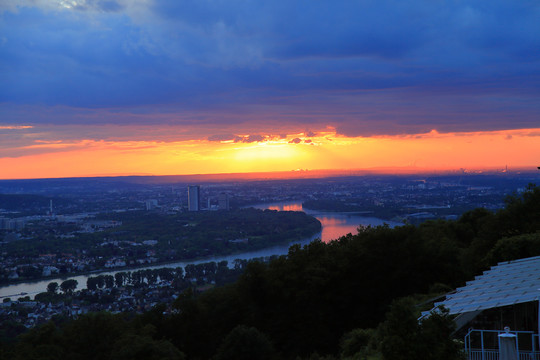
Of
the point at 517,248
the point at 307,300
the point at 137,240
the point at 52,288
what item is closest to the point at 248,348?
the point at 307,300

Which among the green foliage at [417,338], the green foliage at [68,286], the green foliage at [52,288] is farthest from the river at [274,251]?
the green foliage at [417,338]

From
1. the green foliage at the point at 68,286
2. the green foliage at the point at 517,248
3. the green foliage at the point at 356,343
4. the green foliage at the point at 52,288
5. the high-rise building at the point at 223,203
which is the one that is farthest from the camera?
the high-rise building at the point at 223,203

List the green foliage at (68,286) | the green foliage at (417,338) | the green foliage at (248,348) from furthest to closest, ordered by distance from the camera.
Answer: the green foliage at (68,286)
the green foliage at (248,348)
the green foliage at (417,338)

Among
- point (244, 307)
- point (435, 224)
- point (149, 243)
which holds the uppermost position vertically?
point (435, 224)

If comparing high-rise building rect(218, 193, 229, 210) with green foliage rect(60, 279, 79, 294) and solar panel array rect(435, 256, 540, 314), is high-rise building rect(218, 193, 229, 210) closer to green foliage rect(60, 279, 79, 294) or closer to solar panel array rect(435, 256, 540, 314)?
green foliage rect(60, 279, 79, 294)

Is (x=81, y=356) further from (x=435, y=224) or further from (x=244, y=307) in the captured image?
(x=435, y=224)

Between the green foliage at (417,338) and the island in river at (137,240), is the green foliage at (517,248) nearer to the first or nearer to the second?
the green foliage at (417,338)

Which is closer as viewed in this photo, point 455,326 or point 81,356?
point 455,326

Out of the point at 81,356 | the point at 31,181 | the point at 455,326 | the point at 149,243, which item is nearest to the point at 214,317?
the point at 81,356
